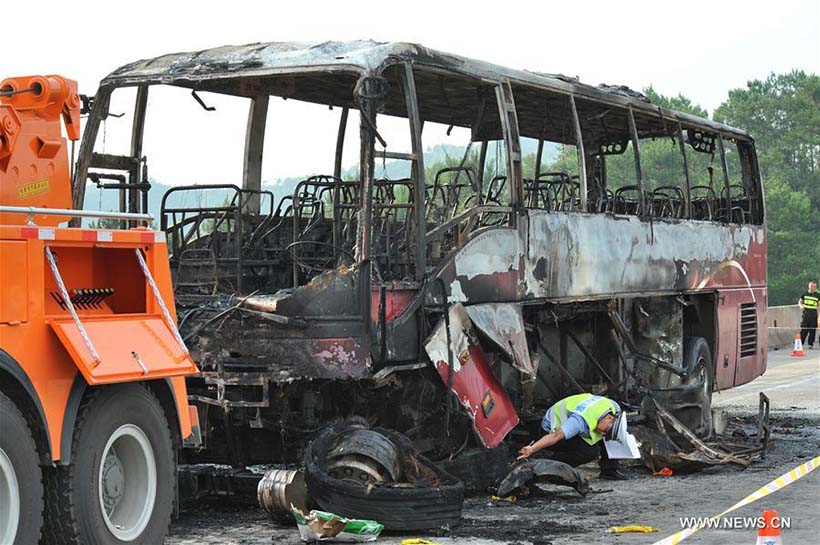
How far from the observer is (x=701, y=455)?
12.6 meters

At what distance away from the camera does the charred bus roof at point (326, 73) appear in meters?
10.1

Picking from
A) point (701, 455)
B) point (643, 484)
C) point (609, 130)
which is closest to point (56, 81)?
point (643, 484)

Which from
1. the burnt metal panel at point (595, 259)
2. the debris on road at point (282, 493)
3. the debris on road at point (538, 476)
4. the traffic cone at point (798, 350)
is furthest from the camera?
the traffic cone at point (798, 350)

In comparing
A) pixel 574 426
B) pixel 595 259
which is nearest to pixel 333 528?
pixel 574 426

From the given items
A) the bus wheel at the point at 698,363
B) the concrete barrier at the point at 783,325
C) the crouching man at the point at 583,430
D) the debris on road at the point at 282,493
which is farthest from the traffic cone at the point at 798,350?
the debris on road at the point at 282,493

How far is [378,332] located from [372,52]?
6.70 feet

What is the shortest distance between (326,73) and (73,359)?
12.6 feet

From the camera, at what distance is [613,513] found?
10.1m

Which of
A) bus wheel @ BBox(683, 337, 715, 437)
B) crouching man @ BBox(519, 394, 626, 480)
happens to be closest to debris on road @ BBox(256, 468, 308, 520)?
crouching man @ BBox(519, 394, 626, 480)

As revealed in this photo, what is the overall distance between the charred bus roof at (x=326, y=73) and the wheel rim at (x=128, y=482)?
11.2 ft

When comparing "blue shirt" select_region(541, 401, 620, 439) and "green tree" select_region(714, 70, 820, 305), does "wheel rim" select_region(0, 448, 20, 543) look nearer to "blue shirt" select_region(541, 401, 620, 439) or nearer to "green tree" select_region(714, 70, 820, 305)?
Answer: "blue shirt" select_region(541, 401, 620, 439)

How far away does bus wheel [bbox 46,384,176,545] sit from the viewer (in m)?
7.13

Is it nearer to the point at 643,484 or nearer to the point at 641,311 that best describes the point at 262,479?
the point at 643,484

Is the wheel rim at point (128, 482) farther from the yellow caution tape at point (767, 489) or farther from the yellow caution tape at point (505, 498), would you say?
the yellow caution tape at point (505, 498)
